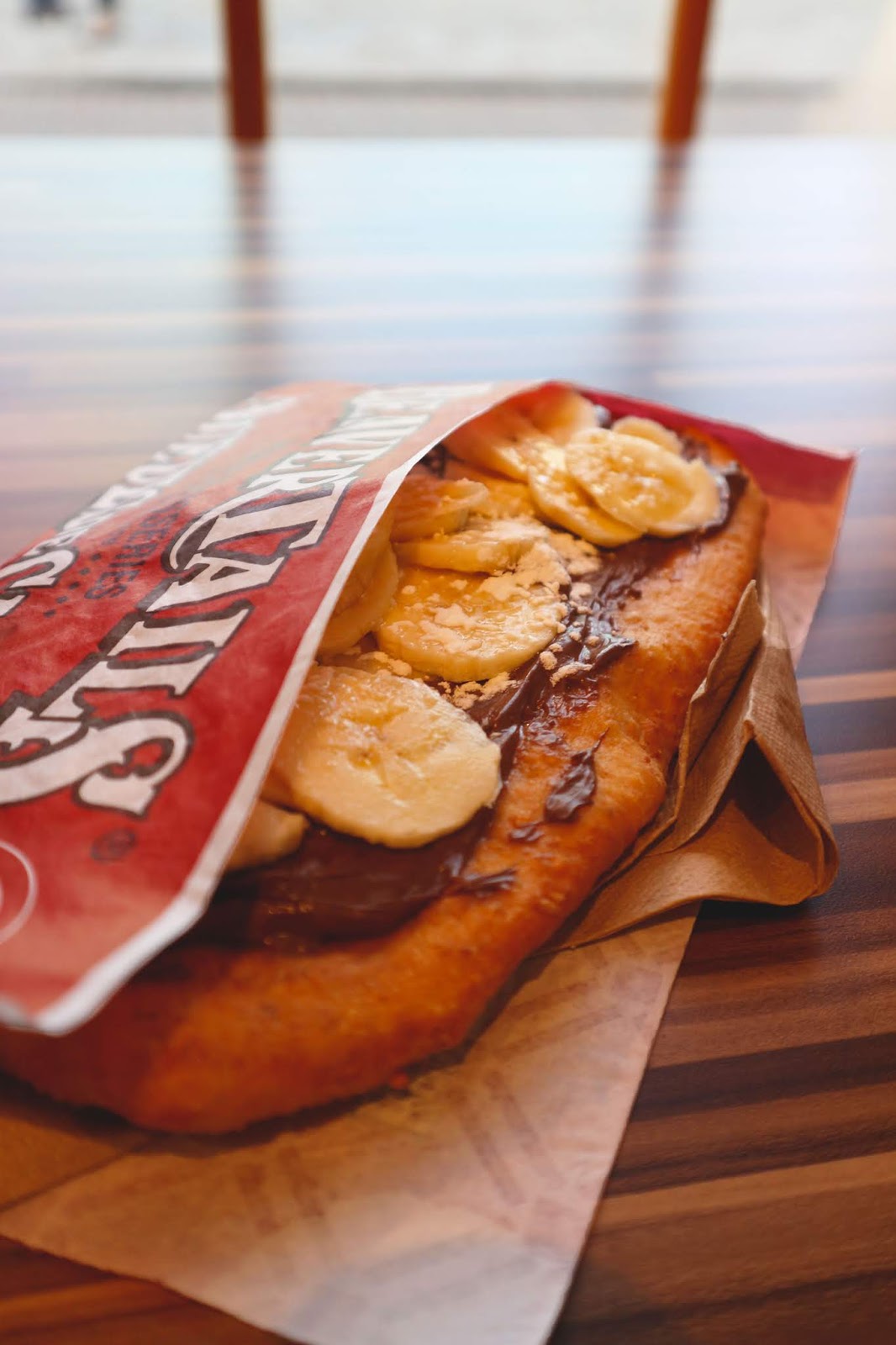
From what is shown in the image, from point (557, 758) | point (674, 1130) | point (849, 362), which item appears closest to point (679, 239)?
point (849, 362)

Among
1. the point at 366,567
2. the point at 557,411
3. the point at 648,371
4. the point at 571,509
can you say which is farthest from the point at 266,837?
the point at 648,371

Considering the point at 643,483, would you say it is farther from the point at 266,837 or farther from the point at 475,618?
the point at 266,837

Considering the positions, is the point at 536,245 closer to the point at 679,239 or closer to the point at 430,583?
the point at 679,239

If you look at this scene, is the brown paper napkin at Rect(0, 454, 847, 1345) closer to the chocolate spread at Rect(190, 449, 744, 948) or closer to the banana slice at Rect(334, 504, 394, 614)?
the chocolate spread at Rect(190, 449, 744, 948)

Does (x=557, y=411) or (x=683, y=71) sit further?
(x=683, y=71)

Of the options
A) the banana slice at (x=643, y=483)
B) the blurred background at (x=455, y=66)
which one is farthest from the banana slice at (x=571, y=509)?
the blurred background at (x=455, y=66)

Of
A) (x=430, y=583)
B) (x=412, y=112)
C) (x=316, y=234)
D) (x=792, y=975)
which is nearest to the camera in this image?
(x=792, y=975)

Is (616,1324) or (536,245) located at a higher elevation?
(536,245)
